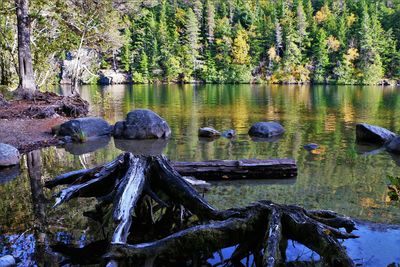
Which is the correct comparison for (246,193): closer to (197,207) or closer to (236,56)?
(197,207)

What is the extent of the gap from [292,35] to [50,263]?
8103cm

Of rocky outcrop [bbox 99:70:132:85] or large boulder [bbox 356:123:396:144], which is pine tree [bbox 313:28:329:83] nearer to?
rocky outcrop [bbox 99:70:132:85]

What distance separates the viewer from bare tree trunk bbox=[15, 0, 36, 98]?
71.0ft

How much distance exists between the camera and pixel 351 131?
1681cm

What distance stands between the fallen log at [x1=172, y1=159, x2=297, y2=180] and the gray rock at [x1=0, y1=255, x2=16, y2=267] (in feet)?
13.5

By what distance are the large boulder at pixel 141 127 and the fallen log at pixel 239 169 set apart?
6240 mm

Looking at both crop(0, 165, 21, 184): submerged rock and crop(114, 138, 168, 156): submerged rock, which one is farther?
crop(114, 138, 168, 156): submerged rock

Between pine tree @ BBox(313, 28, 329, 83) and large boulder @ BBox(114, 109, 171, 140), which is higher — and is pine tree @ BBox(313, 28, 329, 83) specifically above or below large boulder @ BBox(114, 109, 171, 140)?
above

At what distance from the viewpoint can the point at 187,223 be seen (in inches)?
233

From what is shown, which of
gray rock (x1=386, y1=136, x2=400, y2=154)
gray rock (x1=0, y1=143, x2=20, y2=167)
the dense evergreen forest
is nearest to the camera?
gray rock (x1=0, y1=143, x2=20, y2=167)

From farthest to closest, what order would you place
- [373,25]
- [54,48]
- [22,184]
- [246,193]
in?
[373,25], [54,48], [22,184], [246,193]

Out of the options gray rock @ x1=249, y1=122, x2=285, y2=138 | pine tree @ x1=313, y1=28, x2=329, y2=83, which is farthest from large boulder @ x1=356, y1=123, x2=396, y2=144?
pine tree @ x1=313, y1=28, x2=329, y2=83

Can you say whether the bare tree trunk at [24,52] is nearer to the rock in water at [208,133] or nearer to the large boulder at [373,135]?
the rock in water at [208,133]

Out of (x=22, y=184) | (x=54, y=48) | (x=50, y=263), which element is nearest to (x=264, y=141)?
(x=22, y=184)
